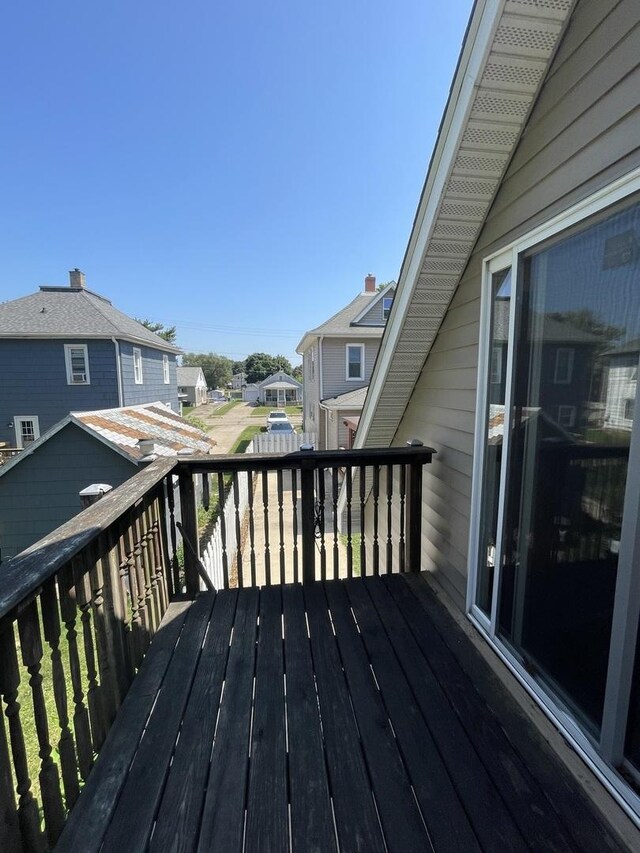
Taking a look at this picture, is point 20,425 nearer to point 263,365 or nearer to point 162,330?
point 162,330

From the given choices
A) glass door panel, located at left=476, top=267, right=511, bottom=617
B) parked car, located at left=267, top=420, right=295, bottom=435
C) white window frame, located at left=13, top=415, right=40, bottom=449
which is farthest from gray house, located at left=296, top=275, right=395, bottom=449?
glass door panel, located at left=476, top=267, right=511, bottom=617

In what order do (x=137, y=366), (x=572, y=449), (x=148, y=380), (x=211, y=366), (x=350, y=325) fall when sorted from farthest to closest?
(x=211, y=366), (x=148, y=380), (x=350, y=325), (x=137, y=366), (x=572, y=449)

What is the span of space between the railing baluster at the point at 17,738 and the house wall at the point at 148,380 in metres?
11.6

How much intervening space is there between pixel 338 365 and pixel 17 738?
12295 millimetres

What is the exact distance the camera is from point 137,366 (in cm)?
1237

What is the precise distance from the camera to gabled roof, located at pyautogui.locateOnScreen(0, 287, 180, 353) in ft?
34.9

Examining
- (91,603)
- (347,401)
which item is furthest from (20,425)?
(91,603)

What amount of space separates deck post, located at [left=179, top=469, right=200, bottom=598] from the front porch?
207mm

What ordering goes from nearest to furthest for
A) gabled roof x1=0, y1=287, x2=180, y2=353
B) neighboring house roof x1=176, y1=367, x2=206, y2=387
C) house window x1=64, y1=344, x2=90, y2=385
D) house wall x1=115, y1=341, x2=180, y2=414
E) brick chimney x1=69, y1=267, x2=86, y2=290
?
gabled roof x1=0, y1=287, x2=180, y2=353 < house window x1=64, y1=344, x2=90, y2=385 < house wall x1=115, y1=341, x2=180, y2=414 < brick chimney x1=69, y1=267, x2=86, y2=290 < neighboring house roof x1=176, y1=367, x2=206, y2=387

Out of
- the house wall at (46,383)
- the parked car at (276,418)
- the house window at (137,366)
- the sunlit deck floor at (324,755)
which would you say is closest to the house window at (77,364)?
the house wall at (46,383)

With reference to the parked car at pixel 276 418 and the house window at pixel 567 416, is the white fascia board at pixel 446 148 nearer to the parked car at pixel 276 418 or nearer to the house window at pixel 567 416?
the house window at pixel 567 416

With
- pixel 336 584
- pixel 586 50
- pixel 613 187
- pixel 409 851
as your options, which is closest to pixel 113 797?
pixel 409 851

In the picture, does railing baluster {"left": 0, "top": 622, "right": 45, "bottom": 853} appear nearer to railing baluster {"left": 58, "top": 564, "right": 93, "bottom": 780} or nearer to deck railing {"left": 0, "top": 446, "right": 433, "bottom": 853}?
deck railing {"left": 0, "top": 446, "right": 433, "bottom": 853}

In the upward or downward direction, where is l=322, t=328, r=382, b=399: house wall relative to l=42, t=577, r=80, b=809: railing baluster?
upward
